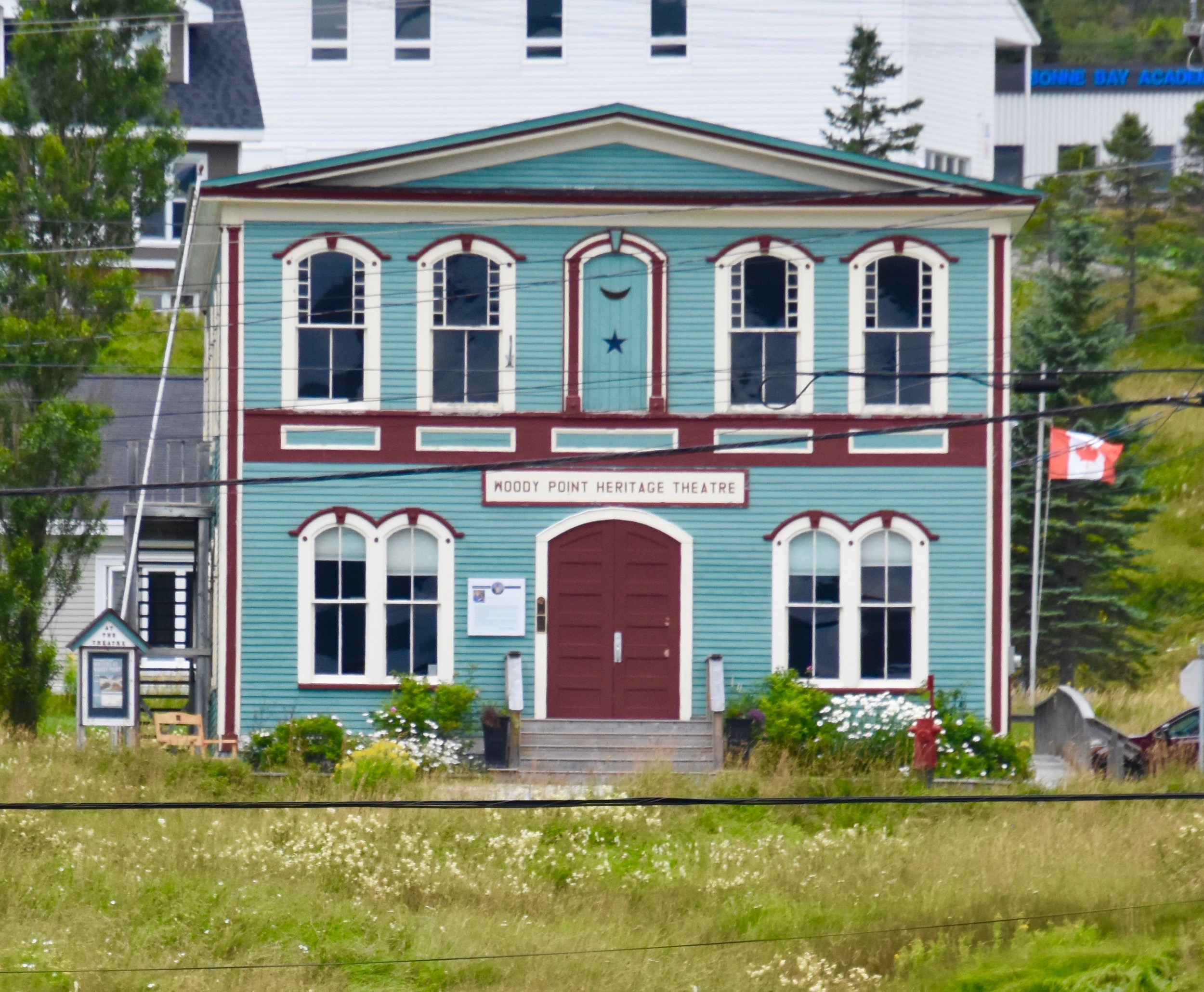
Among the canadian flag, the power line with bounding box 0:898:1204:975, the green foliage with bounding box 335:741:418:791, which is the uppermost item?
the canadian flag

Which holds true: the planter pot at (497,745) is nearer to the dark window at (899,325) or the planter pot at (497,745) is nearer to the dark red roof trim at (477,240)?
the dark red roof trim at (477,240)

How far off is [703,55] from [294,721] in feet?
98.5

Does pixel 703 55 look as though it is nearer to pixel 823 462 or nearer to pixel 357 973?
pixel 823 462

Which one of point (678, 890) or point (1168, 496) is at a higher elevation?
point (1168, 496)

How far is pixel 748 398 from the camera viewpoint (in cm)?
2438

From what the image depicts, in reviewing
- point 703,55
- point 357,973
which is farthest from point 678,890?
point 703,55

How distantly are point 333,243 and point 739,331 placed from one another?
530cm

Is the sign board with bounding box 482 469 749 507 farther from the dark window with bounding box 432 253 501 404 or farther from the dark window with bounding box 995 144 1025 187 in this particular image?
the dark window with bounding box 995 144 1025 187

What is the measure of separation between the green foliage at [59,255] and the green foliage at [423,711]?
514 centimetres

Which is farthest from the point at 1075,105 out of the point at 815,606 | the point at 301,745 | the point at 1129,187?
the point at 301,745

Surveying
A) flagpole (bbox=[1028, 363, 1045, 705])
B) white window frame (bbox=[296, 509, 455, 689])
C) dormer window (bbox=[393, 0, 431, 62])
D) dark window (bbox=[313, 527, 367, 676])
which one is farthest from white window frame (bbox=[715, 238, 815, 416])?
dormer window (bbox=[393, 0, 431, 62])

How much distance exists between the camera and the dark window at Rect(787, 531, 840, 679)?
24.2m

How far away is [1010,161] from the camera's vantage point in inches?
2562

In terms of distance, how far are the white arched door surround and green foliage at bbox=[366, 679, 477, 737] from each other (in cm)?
103
